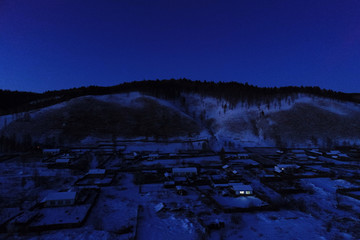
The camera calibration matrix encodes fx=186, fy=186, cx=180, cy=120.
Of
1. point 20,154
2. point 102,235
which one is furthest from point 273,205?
point 20,154

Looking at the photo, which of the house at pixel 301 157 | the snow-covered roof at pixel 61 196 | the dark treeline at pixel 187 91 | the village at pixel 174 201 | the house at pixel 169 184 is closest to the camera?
the village at pixel 174 201

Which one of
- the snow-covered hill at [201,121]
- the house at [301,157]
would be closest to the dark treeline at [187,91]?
the snow-covered hill at [201,121]

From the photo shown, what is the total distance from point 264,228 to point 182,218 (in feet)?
22.8

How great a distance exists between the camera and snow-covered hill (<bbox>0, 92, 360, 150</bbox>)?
55.9 metres

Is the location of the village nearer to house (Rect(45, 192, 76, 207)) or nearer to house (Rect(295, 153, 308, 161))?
house (Rect(45, 192, 76, 207))

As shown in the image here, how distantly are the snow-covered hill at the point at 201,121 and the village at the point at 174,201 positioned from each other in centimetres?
2103

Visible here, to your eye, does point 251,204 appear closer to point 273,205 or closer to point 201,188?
point 273,205

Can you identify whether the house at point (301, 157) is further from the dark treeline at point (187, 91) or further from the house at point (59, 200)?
the dark treeline at point (187, 91)

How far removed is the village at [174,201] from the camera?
1512cm

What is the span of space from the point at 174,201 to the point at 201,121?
207 ft

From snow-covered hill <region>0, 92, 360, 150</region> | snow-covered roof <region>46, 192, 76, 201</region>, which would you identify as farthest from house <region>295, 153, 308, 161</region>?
snow-covered roof <region>46, 192, 76, 201</region>

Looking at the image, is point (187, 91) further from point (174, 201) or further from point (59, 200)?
point (59, 200)

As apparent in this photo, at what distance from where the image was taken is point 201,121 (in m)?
82.1

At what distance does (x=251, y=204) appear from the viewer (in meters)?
19.0
